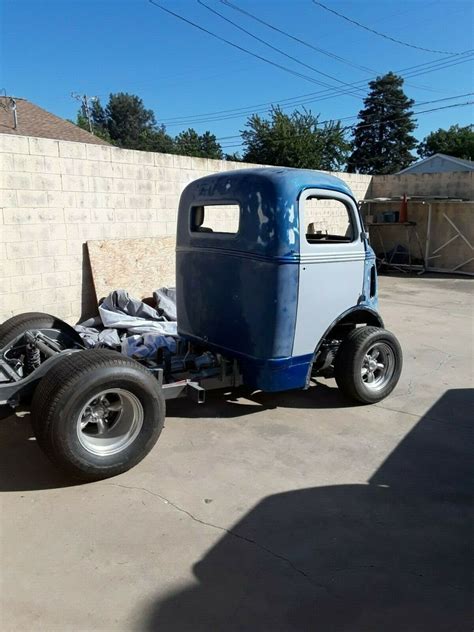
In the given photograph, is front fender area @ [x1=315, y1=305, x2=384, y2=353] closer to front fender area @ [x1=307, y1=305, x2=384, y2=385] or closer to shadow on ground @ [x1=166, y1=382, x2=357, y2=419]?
front fender area @ [x1=307, y1=305, x2=384, y2=385]

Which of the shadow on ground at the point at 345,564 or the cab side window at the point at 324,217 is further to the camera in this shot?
the cab side window at the point at 324,217

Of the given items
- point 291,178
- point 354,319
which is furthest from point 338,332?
point 291,178

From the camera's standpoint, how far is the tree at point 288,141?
105ft

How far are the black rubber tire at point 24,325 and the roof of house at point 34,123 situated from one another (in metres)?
14.9

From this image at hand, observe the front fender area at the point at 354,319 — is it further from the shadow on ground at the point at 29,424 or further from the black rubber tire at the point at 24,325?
the black rubber tire at the point at 24,325

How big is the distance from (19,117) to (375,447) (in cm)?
2125

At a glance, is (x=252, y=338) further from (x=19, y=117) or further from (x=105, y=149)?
(x=19, y=117)

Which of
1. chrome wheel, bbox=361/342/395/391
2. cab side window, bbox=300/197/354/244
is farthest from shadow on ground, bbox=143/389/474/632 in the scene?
cab side window, bbox=300/197/354/244

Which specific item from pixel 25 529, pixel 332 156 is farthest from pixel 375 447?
pixel 332 156

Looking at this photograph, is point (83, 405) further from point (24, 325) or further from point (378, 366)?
point (378, 366)

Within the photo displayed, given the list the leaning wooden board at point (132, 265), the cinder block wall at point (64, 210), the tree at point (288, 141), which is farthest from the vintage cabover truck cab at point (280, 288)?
the tree at point (288, 141)

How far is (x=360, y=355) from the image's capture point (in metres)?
4.90

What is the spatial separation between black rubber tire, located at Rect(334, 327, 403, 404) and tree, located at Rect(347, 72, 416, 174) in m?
61.5

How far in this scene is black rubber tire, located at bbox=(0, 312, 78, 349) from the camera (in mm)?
4758
